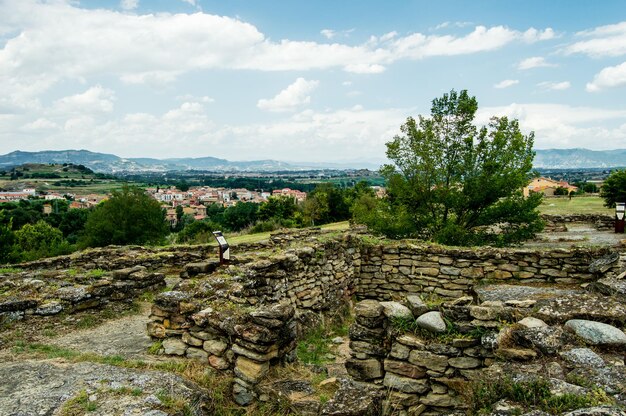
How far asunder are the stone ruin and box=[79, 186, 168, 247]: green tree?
28.0 meters

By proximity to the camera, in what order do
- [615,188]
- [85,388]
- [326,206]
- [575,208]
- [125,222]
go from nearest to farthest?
[85,388]
[615,188]
[575,208]
[125,222]
[326,206]

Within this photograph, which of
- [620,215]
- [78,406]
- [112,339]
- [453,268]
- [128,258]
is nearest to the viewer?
[78,406]

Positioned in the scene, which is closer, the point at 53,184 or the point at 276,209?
the point at 276,209

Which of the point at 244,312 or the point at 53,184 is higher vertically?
the point at 244,312

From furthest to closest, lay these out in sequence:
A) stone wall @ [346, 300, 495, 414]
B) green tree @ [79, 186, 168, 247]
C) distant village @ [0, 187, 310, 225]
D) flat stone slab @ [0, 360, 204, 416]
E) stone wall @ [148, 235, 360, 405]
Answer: distant village @ [0, 187, 310, 225], green tree @ [79, 186, 168, 247], stone wall @ [148, 235, 360, 405], stone wall @ [346, 300, 495, 414], flat stone slab @ [0, 360, 204, 416]

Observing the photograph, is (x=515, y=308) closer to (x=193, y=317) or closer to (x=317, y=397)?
(x=317, y=397)

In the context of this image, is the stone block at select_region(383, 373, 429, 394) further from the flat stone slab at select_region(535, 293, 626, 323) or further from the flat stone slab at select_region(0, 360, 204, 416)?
the flat stone slab at select_region(0, 360, 204, 416)

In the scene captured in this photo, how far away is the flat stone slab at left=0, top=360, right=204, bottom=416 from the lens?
14.8ft

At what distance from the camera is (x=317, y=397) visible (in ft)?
16.4

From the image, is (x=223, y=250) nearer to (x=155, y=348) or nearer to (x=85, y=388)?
(x=155, y=348)

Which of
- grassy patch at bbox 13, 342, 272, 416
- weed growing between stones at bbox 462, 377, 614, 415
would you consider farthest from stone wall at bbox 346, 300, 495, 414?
grassy patch at bbox 13, 342, 272, 416

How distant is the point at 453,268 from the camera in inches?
411

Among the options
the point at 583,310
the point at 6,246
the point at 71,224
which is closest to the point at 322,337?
the point at 583,310

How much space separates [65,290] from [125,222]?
29.6 meters
